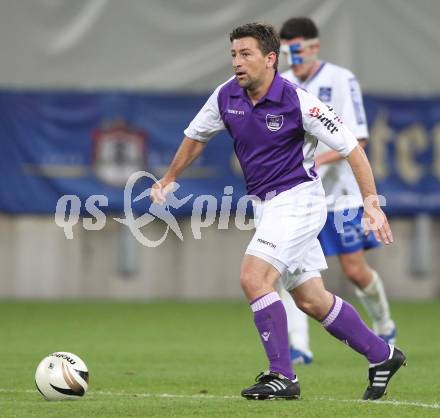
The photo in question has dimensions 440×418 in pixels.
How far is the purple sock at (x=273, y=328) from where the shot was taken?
630 cm

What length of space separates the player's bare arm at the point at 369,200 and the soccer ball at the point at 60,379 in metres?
1.66

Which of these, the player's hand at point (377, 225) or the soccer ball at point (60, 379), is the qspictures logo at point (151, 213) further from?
the player's hand at point (377, 225)

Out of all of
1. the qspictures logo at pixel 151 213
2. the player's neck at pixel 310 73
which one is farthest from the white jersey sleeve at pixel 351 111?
the qspictures logo at pixel 151 213

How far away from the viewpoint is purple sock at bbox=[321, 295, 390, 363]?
257 inches

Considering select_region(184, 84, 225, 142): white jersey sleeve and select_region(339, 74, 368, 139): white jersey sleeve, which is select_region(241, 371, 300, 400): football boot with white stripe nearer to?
select_region(184, 84, 225, 142): white jersey sleeve

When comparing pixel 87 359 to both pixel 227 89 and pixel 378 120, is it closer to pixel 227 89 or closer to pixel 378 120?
pixel 227 89

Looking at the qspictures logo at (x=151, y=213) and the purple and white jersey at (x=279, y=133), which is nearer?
the purple and white jersey at (x=279, y=133)

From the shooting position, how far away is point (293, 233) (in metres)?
6.39

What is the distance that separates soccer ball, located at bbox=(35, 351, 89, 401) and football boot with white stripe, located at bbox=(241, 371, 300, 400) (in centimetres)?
85

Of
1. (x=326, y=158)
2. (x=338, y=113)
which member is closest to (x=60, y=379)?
(x=326, y=158)

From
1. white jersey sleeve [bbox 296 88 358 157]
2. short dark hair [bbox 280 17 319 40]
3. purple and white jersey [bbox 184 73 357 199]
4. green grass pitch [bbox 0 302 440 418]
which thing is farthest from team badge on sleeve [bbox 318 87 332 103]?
white jersey sleeve [bbox 296 88 358 157]

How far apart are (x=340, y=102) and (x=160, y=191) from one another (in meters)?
2.57

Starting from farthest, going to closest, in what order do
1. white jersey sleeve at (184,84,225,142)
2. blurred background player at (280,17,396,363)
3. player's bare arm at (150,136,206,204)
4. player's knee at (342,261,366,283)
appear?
player's knee at (342,261,366,283) < blurred background player at (280,17,396,363) < player's bare arm at (150,136,206,204) < white jersey sleeve at (184,84,225,142)

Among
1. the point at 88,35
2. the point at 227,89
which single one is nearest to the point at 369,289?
the point at 227,89
